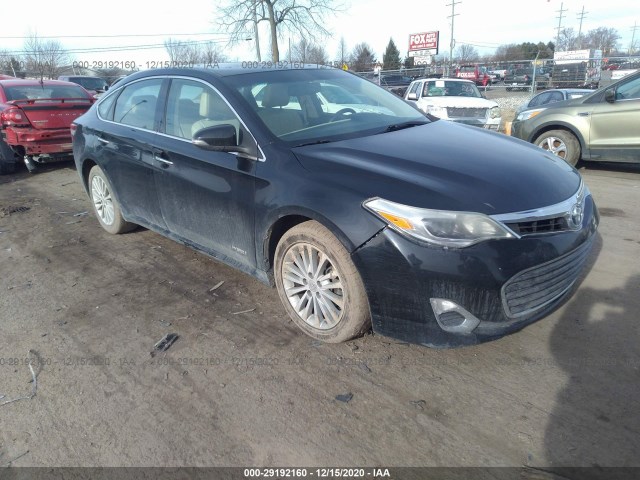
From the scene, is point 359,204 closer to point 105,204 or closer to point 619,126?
point 105,204

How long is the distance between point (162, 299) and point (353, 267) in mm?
1859

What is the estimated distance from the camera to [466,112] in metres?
11.1

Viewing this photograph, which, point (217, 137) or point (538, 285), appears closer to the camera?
A: point (538, 285)

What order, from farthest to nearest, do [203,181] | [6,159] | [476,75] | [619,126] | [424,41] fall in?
[424,41]
[476,75]
[6,159]
[619,126]
[203,181]

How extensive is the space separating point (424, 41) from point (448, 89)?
43.2 metres

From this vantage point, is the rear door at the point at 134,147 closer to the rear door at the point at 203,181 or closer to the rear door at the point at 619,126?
the rear door at the point at 203,181

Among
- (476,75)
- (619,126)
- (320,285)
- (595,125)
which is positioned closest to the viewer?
(320,285)

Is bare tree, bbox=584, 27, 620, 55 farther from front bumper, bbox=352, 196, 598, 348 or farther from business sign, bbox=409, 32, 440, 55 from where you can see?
front bumper, bbox=352, 196, 598, 348

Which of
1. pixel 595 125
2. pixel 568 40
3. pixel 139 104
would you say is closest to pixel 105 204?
pixel 139 104

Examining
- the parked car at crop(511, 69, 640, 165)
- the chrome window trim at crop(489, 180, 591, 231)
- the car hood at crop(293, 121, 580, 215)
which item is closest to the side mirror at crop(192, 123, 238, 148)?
the car hood at crop(293, 121, 580, 215)

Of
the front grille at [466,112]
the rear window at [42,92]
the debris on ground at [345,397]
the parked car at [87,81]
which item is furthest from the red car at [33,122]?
the parked car at [87,81]

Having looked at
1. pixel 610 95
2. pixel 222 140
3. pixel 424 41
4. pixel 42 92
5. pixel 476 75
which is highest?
pixel 424 41

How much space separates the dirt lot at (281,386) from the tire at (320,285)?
0.17m

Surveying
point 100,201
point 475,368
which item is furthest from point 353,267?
point 100,201
